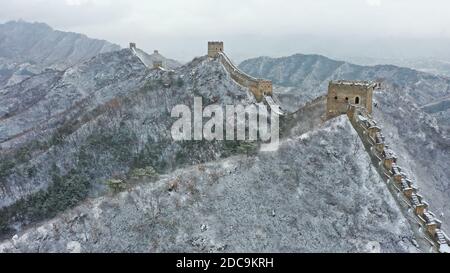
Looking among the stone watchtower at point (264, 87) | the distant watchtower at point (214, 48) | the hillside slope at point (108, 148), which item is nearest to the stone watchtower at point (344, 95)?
the hillside slope at point (108, 148)

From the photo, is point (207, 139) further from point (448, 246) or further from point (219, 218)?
point (448, 246)

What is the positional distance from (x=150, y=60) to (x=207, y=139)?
84356 millimetres

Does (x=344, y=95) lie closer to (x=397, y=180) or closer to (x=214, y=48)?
(x=397, y=180)

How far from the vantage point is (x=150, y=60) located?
159 m

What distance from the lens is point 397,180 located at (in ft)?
153

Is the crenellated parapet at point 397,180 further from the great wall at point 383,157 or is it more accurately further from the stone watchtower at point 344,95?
the stone watchtower at point 344,95

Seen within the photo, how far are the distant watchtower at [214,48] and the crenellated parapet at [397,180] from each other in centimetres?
4732

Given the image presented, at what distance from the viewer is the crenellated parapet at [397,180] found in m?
42.4

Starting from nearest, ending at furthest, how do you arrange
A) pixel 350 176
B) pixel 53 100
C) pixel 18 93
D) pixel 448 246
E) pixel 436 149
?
pixel 448 246 → pixel 350 176 → pixel 436 149 → pixel 53 100 → pixel 18 93

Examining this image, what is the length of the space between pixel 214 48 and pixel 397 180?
58353 millimetres

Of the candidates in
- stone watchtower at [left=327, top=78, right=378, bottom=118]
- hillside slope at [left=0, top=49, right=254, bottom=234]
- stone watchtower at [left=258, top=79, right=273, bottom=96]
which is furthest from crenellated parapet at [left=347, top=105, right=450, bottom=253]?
stone watchtower at [left=258, top=79, right=273, bottom=96]

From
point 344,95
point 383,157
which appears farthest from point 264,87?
point 383,157
